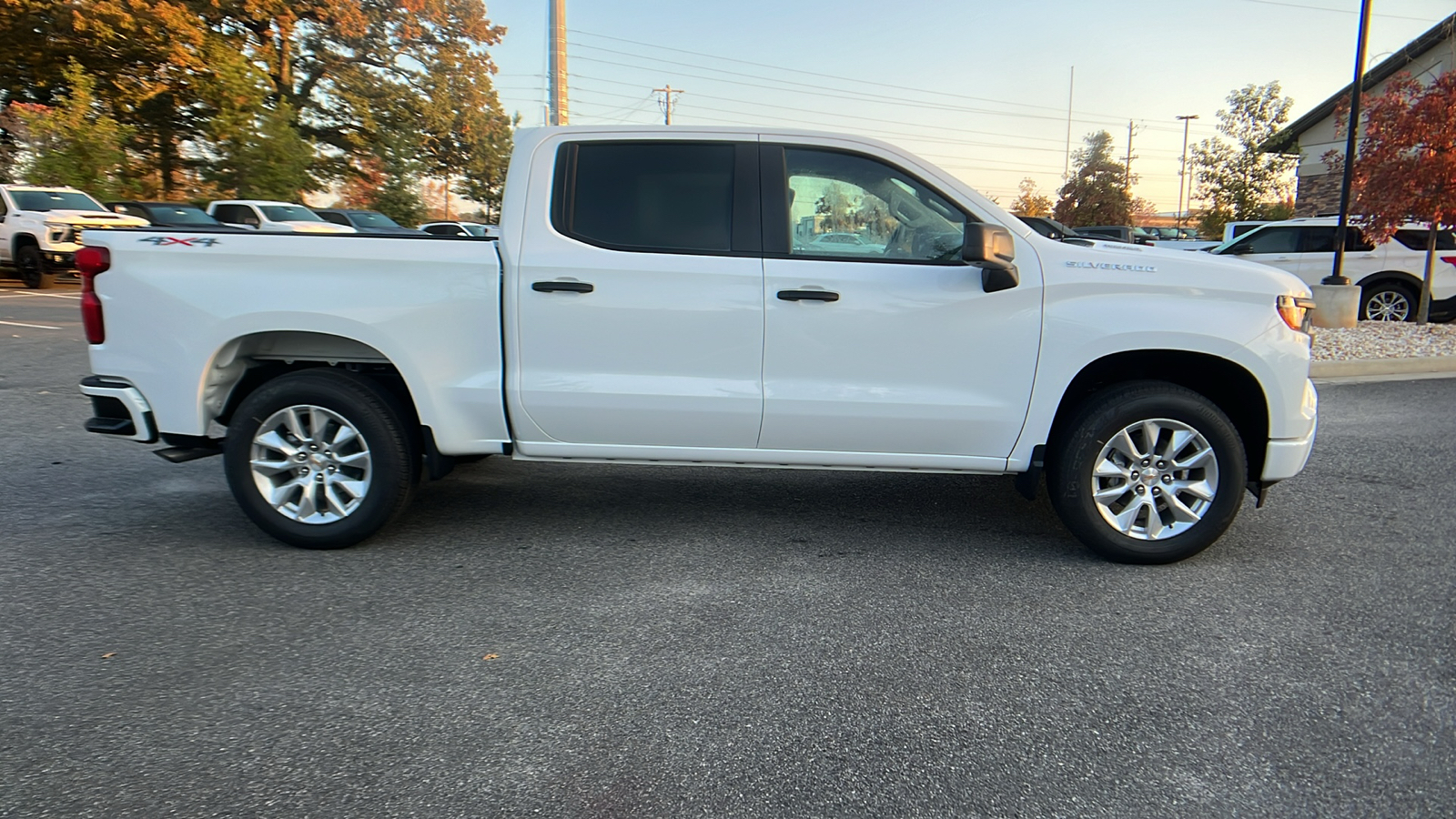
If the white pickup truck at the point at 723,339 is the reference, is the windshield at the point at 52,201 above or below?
above

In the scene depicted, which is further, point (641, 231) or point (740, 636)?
point (641, 231)

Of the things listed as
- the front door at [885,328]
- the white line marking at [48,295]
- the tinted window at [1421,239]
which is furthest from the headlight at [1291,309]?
the white line marking at [48,295]

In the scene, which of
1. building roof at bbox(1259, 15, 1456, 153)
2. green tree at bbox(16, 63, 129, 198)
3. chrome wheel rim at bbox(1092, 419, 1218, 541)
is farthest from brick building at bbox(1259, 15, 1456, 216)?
green tree at bbox(16, 63, 129, 198)

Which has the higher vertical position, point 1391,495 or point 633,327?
point 633,327

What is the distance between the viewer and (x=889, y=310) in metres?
4.22

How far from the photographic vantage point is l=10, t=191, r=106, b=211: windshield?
18.2 meters

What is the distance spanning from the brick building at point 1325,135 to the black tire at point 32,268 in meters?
28.4

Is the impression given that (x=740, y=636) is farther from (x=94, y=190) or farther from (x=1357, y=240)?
(x=94, y=190)

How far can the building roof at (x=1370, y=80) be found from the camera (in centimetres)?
2070

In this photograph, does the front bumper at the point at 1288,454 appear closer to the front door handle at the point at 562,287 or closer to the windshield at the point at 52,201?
the front door handle at the point at 562,287

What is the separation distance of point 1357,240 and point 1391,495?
34.9 ft

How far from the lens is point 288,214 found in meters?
21.5

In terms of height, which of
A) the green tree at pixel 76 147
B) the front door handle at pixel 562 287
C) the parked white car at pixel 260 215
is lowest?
the front door handle at pixel 562 287

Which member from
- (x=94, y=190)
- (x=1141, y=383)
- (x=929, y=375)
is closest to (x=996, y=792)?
(x=929, y=375)
